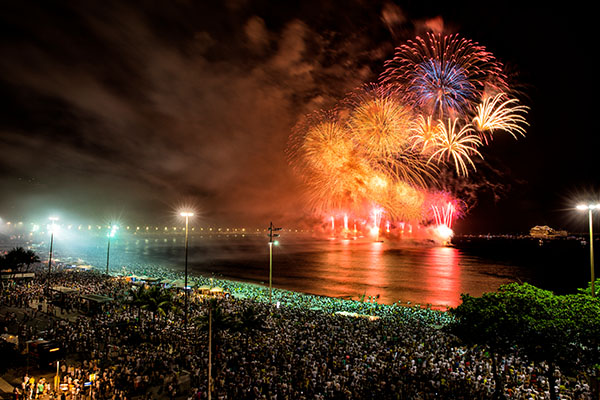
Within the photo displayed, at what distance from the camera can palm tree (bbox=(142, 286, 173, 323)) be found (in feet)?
72.5

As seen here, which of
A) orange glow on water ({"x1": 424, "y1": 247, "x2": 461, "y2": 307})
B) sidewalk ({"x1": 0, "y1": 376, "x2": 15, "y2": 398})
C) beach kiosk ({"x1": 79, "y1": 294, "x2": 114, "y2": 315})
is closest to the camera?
sidewalk ({"x1": 0, "y1": 376, "x2": 15, "y2": 398})

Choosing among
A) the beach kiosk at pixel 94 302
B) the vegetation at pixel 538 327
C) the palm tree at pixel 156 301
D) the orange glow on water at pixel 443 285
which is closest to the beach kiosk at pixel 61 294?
the beach kiosk at pixel 94 302

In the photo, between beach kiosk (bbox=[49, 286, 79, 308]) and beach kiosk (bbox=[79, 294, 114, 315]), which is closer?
beach kiosk (bbox=[79, 294, 114, 315])

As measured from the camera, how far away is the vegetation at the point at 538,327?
1268 centimetres

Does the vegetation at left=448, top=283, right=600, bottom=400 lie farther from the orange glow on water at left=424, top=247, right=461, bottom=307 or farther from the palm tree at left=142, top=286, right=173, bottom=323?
the orange glow on water at left=424, top=247, right=461, bottom=307

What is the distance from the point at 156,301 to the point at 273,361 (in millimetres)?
10389

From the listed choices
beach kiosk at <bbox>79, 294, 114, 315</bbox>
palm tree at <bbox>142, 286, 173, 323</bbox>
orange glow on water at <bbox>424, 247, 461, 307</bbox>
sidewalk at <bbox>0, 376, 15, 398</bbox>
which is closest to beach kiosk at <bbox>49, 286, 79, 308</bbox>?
beach kiosk at <bbox>79, 294, 114, 315</bbox>

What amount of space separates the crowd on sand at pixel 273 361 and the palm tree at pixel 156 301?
82 centimetres

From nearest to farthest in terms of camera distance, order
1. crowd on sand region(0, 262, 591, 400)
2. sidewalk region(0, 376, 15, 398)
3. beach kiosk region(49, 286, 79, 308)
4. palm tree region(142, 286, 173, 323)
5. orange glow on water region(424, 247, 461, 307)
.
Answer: crowd on sand region(0, 262, 591, 400), sidewalk region(0, 376, 15, 398), palm tree region(142, 286, 173, 323), beach kiosk region(49, 286, 79, 308), orange glow on water region(424, 247, 461, 307)

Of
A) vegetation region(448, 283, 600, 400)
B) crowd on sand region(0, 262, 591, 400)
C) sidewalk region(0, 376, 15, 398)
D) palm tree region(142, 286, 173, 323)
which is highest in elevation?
vegetation region(448, 283, 600, 400)

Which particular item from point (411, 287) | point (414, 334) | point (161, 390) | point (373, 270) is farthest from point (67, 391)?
point (373, 270)

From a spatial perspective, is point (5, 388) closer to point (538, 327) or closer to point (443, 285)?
point (538, 327)

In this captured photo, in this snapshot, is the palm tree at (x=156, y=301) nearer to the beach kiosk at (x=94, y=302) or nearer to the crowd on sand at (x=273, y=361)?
the crowd on sand at (x=273, y=361)

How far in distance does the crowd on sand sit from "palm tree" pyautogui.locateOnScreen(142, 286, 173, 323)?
0.82 metres
